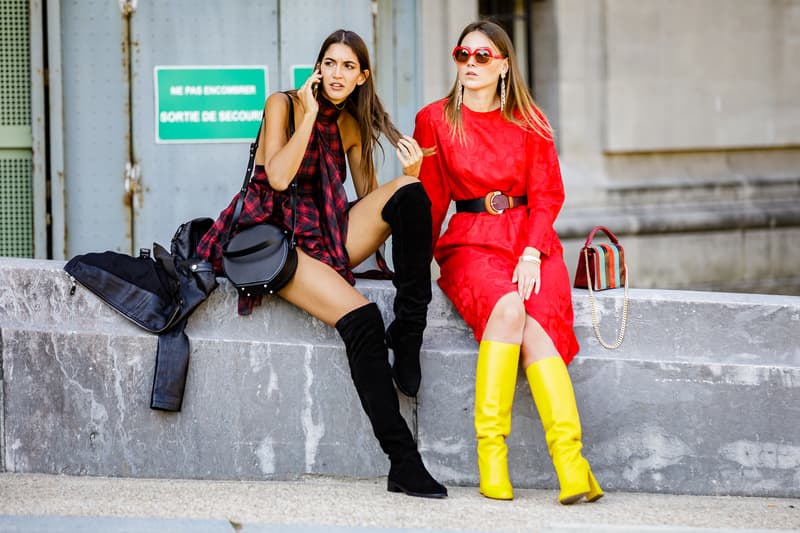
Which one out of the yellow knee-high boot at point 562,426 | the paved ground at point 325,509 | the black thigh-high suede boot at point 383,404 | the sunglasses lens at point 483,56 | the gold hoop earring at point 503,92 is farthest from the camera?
the gold hoop earring at point 503,92

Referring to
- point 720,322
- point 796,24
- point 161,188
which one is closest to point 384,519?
point 720,322

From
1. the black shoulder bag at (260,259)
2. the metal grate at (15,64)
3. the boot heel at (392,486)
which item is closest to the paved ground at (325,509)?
the boot heel at (392,486)

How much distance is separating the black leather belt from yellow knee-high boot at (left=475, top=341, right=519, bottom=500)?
703 millimetres

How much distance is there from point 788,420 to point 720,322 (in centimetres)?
49

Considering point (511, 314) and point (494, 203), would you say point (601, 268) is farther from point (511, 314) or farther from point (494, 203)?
point (511, 314)

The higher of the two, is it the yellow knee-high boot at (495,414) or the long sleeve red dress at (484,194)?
the long sleeve red dress at (484,194)

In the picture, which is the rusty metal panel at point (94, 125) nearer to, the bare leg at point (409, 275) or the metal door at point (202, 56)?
A: the metal door at point (202, 56)

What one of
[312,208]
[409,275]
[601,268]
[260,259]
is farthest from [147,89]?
[601,268]

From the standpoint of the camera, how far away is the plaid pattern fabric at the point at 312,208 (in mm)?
4691

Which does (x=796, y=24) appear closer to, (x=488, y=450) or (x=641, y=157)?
(x=641, y=157)

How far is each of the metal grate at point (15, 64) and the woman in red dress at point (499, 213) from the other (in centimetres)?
315

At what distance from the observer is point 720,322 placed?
484 centimetres

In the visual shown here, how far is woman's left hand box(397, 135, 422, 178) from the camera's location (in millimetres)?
4680

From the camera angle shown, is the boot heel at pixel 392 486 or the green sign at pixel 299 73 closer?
the boot heel at pixel 392 486
